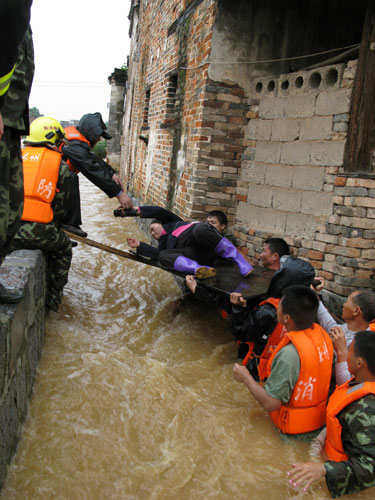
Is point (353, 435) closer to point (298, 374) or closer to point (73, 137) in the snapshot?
point (298, 374)

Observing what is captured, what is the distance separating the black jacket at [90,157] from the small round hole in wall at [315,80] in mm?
2403

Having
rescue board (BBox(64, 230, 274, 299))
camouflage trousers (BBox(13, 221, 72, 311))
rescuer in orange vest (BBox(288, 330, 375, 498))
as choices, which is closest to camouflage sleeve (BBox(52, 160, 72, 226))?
camouflage trousers (BBox(13, 221, 72, 311))

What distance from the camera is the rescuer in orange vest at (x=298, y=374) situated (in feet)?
8.61

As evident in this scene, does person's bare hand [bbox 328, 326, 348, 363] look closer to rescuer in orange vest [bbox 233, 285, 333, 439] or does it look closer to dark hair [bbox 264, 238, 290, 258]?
rescuer in orange vest [bbox 233, 285, 333, 439]

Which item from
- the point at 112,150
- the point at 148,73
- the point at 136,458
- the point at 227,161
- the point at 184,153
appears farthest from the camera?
the point at 112,150

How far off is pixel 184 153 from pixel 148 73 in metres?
4.42

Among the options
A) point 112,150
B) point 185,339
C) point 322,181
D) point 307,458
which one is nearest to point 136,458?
point 307,458

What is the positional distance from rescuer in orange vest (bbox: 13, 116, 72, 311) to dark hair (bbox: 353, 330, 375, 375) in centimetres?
288

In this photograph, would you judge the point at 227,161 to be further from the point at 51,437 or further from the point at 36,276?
the point at 51,437

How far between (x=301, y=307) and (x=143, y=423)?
4.35 feet

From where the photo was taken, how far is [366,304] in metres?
2.96

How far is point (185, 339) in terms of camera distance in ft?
14.3

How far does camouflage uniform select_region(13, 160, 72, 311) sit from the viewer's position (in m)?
3.87

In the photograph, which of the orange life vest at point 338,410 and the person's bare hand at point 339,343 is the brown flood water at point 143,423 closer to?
the orange life vest at point 338,410
